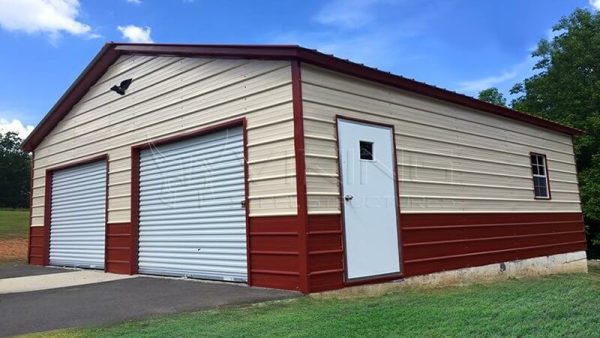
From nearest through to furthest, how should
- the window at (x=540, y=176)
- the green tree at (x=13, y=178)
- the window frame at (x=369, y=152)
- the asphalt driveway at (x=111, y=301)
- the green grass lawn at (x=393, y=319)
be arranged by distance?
the green grass lawn at (x=393, y=319) → the asphalt driveway at (x=111, y=301) → the window frame at (x=369, y=152) → the window at (x=540, y=176) → the green tree at (x=13, y=178)

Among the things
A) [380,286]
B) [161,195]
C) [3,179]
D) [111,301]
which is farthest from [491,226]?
[3,179]

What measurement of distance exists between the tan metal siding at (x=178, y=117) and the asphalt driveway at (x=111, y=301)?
141 centimetres

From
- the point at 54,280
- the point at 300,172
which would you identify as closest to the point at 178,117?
the point at 300,172

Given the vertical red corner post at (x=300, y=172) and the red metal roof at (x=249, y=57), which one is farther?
the red metal roof at (x=249, y=57)

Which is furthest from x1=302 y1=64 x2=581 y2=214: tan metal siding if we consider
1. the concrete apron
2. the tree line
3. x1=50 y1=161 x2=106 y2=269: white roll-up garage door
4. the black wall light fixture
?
the tree line

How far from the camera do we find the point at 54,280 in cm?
1081

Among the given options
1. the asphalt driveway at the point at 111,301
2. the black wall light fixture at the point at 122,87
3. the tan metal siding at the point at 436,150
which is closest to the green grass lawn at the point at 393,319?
the asphalt driveway at the point at 111,301

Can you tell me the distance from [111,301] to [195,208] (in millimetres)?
2639

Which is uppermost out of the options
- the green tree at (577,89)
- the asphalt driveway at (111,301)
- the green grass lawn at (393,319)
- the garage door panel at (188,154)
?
the green tree at (577,89)

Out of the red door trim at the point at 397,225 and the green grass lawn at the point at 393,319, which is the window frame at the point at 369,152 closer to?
the red door trim at the point at 397,225

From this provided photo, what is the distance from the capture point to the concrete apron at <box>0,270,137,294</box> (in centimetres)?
967

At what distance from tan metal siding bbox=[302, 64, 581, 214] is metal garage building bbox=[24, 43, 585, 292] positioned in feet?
0.12

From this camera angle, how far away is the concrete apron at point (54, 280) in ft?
31.7

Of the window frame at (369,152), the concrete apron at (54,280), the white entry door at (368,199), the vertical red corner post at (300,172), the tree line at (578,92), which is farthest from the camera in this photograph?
the tree line at (578,92)
